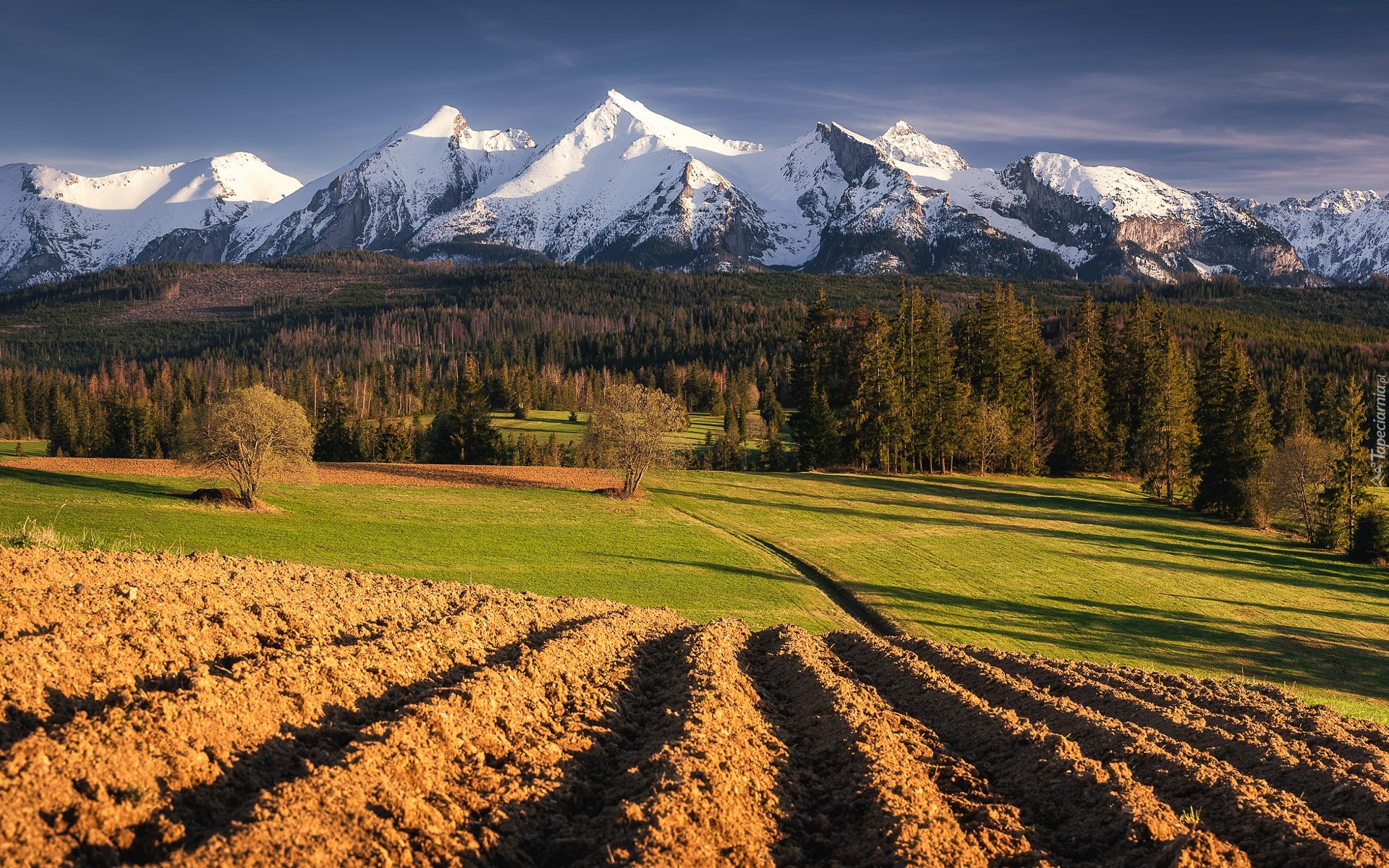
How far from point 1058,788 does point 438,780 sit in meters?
6.92

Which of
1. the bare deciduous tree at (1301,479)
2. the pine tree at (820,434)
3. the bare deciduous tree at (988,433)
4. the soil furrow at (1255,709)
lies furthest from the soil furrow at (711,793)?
the bare deciduous tree at (988,433)

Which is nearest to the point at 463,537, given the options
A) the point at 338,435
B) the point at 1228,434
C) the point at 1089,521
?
the point at 1089,521

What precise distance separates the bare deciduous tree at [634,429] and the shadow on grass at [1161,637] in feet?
75.7

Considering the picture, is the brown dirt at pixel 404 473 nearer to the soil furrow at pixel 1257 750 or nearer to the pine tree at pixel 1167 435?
the soil furrow at pixel 1257 750

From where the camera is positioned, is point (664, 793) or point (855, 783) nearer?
point (664, 793)

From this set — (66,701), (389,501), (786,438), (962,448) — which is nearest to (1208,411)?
(962,448)

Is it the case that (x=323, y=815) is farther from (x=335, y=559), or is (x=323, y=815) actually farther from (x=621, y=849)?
(x=335, y=559)

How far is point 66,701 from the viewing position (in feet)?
24.9

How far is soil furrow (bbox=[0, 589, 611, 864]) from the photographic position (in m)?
5.93

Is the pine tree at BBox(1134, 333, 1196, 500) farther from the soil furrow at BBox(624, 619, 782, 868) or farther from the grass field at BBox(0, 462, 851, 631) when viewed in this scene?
the soil furrow at BBox(624, 619, 782, 868)

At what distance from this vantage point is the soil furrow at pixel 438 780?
19.7 feet

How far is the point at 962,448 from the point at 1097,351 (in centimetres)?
2265

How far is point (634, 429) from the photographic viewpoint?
55156 mm

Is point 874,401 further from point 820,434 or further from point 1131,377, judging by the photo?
point 1131,377
